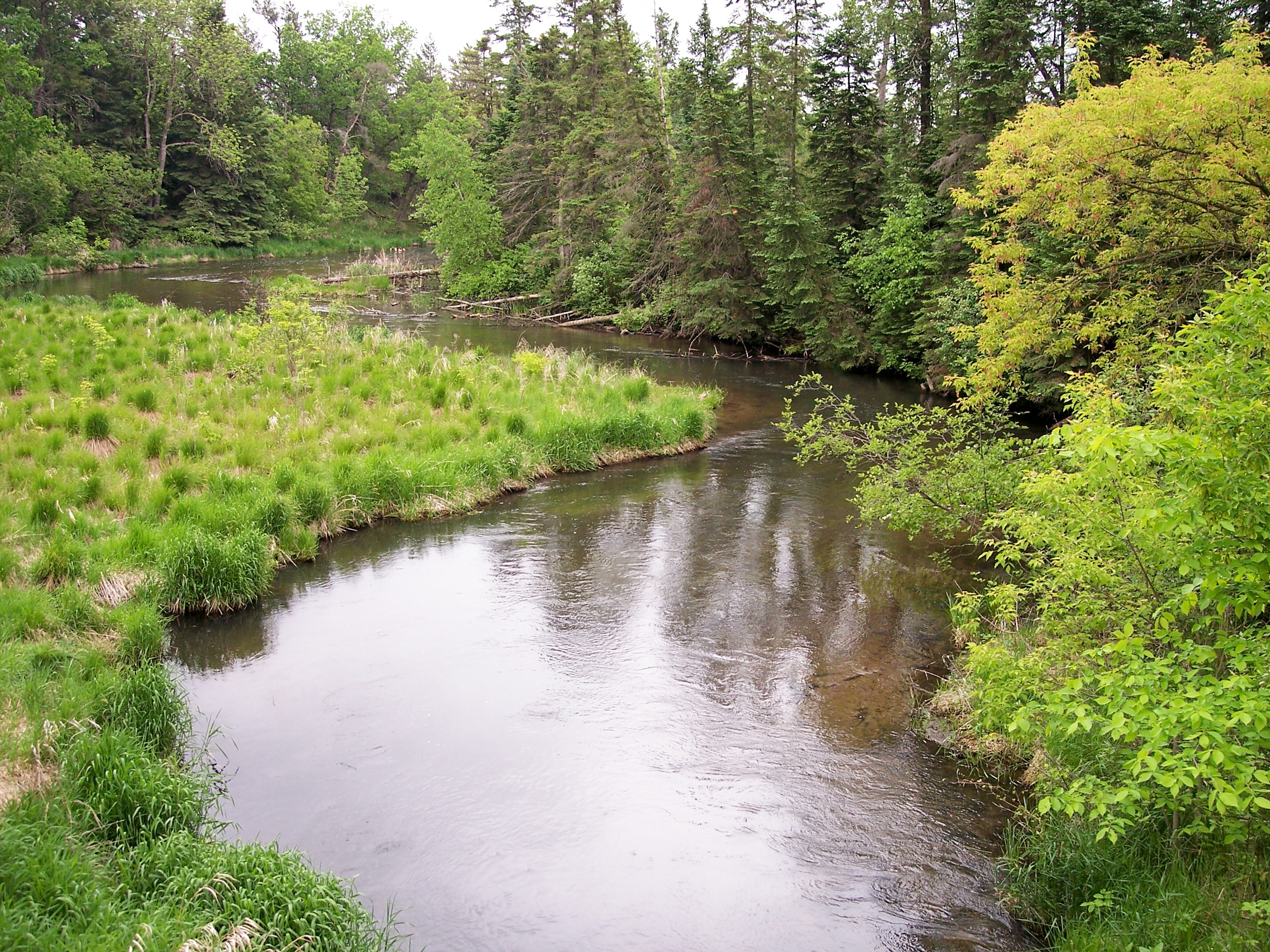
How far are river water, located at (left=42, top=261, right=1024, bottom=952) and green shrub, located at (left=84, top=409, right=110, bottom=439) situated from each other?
4137 mm

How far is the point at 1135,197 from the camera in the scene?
11.2m

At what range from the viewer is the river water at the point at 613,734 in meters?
Answer: 5.81

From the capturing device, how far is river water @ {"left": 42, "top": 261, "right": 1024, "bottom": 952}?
5.81 m

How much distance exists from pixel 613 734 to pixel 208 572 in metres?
5.36

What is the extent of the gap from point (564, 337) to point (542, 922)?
2873 centimetres

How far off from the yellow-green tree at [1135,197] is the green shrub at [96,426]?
510 inches

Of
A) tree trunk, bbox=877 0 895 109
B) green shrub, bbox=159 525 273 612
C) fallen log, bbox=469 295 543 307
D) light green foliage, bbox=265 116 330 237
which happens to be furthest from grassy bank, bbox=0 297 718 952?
light green foliage, bbox=265 116 330 237

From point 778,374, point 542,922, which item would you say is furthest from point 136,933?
point 778,374

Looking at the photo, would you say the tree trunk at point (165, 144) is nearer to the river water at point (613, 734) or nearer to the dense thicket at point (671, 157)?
the dense thicket at point (671, 157)

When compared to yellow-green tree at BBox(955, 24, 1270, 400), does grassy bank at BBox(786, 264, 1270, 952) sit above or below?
below

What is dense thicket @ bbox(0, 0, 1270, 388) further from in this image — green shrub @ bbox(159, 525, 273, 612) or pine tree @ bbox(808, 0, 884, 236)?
green shrub @ bbox(159, 525, 273, 612)

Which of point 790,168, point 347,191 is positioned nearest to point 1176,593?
point 790,168

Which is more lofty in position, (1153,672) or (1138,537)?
(1138,537)

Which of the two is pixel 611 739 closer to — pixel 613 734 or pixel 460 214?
pixel 613 734
